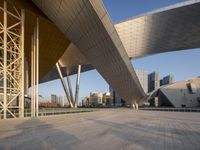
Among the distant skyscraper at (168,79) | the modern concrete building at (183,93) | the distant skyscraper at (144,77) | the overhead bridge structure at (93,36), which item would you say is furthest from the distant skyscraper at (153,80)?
the overhead bridge structure at (93,36)

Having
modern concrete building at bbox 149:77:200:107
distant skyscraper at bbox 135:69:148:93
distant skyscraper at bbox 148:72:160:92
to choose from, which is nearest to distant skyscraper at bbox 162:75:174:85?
distant skyscraper at bbox 148:72:160:92

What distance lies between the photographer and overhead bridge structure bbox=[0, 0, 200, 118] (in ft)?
44.1

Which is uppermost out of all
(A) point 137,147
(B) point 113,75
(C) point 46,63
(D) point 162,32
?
(D) point 162,32

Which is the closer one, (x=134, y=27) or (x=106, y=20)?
(x=106, y=20)

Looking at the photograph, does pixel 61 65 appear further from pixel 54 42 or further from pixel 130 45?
pixel 54 42

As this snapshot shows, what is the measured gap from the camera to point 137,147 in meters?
4.72

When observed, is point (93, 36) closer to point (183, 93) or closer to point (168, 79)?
point (183, 93)

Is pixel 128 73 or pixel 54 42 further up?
pixel 54 42

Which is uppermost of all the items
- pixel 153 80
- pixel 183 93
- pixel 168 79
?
pixel 168 79

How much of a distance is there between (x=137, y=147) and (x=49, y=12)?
1259 cm

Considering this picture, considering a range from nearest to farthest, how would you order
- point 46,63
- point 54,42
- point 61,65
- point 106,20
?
1. point 106,20
2. point 54,42
3. point 46,63
4. point 61,65

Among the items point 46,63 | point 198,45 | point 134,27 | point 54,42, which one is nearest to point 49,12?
point 54,42

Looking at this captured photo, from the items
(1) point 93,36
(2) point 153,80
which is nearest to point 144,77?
(2) point 153,80

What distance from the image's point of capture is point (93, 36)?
49.1ft
